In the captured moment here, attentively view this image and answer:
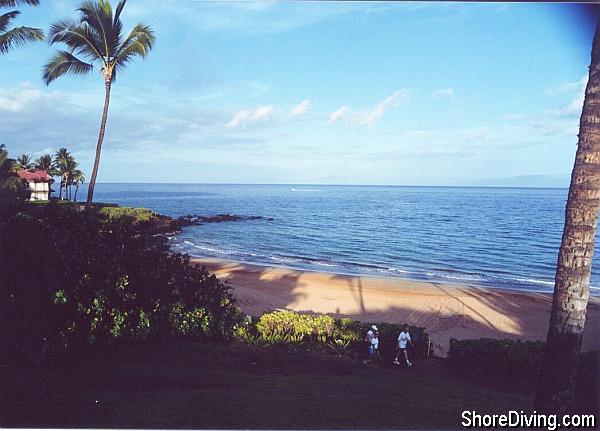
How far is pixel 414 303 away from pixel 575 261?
50.2 ft

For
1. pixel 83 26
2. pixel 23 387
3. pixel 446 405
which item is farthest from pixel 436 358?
pixel 83 26

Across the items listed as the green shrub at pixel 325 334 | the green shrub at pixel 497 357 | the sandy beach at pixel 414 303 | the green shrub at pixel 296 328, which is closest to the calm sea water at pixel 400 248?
the sandy beach at pixel 414 303

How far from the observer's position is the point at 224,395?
21.2 feet

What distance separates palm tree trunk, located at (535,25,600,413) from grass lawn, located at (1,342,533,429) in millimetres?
1535

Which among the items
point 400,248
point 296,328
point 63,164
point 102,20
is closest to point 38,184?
point 63,164

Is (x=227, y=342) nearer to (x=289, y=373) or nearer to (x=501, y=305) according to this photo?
(x=289, y=373)

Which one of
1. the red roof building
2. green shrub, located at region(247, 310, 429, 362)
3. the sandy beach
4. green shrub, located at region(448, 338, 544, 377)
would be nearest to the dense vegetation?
green shrub, located at region(247, 310, 429, 362)

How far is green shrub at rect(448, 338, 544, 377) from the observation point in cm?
968

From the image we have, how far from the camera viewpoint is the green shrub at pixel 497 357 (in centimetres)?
968

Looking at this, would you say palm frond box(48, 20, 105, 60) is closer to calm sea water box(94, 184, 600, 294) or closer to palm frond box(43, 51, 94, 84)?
palm frond box(43, 51, 94, 84)

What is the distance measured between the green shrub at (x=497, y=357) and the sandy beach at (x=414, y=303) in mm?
2759

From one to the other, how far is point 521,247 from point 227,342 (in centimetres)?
3923

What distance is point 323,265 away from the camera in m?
31.9

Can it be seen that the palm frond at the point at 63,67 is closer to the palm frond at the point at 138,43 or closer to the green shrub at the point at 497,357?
the palm frond at the point at 138,43
